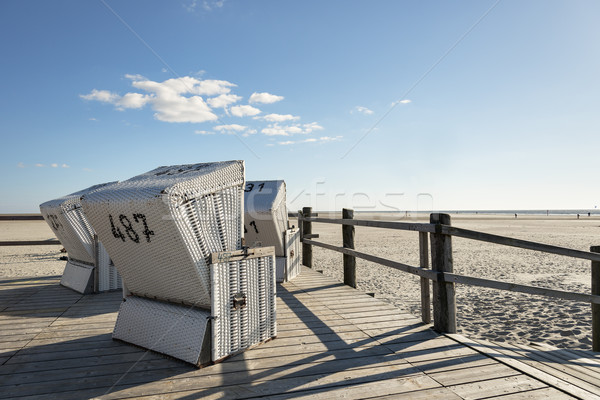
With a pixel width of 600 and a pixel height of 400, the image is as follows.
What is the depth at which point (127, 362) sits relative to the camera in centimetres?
310

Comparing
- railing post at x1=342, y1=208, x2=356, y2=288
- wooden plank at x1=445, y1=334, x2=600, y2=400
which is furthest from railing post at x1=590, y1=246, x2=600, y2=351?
railing post at x1=342, y1=208, x2=356, y2=288

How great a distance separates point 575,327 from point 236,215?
5982 mm

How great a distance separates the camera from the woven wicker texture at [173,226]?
2.79 metres

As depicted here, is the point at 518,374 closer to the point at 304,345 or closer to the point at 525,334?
the point at 304,345

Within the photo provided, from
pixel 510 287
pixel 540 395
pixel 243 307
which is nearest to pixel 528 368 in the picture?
pixel 540 395

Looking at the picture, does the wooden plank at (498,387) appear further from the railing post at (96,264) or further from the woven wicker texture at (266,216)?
the railing post at (96,264)

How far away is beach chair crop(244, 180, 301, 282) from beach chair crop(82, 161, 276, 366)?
2693 mm

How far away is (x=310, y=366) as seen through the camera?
298 cm

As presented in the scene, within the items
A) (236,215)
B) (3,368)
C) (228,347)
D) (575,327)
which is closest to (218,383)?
(228,347)

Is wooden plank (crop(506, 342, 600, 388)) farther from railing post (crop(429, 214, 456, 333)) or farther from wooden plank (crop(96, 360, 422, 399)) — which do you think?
wooden plank (crop(96, 360, 422, 399))

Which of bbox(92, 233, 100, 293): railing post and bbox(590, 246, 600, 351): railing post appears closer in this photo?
bbox(590, 246, 600, 351): railing post

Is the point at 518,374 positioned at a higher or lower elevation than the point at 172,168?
lower

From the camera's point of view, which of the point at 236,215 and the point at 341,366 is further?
the point at 236,215

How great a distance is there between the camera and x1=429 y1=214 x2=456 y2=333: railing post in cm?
370
